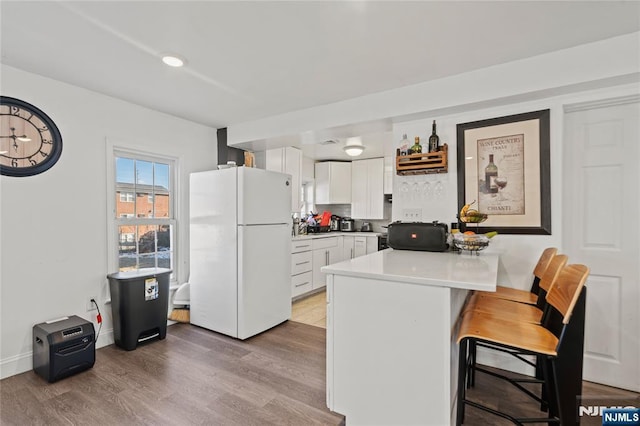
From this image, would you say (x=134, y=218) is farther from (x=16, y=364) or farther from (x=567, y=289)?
(x=567, y=289)

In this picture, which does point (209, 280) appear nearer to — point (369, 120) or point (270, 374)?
point (270, 374)

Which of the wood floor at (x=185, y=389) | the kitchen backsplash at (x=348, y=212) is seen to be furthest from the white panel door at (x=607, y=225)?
the kitchen backsplash at (x=348, y=212)

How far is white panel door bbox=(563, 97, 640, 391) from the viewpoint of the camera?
2117 mm

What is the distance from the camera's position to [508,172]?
7.91ft

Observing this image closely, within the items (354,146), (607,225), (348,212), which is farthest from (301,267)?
(607,225)

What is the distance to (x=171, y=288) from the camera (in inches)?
136

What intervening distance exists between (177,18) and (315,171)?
13.9 ft

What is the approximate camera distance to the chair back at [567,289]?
4.10 ft

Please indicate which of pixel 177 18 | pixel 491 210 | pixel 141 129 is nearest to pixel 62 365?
pixel 141 129

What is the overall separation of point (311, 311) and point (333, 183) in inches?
99.4

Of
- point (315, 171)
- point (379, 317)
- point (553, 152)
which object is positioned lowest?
point (379, 317)

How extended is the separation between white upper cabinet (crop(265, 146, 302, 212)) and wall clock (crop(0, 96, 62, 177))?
222 centimetres

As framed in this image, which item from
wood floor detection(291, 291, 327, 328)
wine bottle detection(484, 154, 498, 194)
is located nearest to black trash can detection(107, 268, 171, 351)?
wood floor detection(291, 291, 327, 328)

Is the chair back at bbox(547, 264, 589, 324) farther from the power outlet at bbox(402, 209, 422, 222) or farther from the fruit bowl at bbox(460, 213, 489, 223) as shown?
the power outlet at bbox(402, 209, 422, 222)
